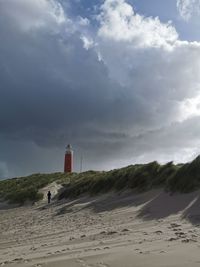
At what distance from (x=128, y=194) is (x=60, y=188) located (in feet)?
53.5

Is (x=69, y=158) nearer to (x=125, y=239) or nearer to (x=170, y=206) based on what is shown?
(x=170, y=206)

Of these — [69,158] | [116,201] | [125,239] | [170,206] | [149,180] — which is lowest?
[125,239]

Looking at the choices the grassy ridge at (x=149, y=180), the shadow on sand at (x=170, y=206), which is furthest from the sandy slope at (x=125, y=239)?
the grassy ridge at (x=149, y=180)

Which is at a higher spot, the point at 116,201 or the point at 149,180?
→ the point at 149,180

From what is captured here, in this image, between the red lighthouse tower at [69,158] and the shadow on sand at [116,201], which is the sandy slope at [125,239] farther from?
the red lighthouse tower at [69,158]

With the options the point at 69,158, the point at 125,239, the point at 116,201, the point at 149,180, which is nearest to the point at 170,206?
the point at 116,201

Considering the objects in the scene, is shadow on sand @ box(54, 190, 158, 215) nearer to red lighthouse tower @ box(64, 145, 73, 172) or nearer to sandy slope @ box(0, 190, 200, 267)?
sandy slope @ box(0, 190, 200, 267)

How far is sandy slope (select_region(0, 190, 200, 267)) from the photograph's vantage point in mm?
9016

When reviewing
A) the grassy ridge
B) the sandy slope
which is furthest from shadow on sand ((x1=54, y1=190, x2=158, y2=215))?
the grassy ridge

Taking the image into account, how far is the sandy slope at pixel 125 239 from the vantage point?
9016mm

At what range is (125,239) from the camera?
11.8 meters

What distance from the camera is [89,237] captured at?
1332cm

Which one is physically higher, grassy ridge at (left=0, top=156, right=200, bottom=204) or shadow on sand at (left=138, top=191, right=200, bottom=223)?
grassy ridge at (left=0, top=156, right=200, bottom=204)

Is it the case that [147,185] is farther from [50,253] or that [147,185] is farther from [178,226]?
[50,253]
